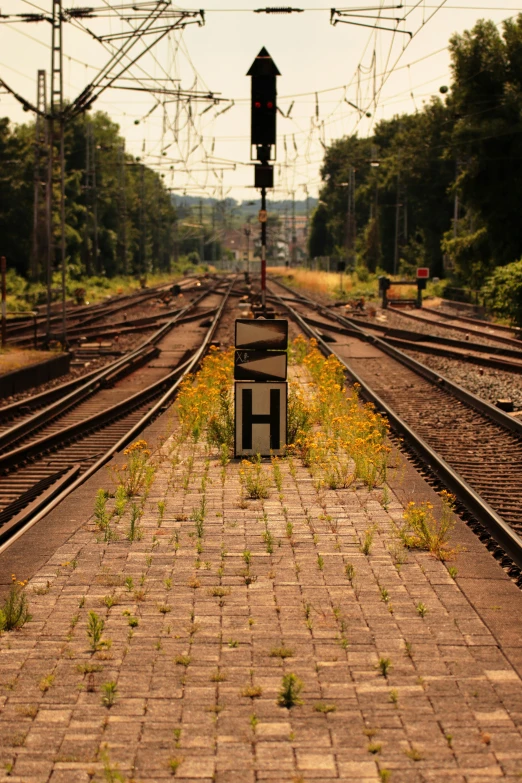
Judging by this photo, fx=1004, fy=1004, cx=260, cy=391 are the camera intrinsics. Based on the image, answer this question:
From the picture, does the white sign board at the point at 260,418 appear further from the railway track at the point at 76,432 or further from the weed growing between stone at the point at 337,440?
the railway track at the point at 76,432

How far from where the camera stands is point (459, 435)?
13.8m

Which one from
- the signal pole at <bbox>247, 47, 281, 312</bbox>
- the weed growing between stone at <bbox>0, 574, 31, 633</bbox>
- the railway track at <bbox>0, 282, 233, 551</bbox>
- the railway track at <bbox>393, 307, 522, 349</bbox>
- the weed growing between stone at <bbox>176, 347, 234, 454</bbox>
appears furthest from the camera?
the railway track at <bbox>393, 307, 522, 349</bbox>

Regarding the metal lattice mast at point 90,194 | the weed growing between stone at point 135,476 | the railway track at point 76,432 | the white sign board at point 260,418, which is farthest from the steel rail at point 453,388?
the metal lattice mast at point 90,194

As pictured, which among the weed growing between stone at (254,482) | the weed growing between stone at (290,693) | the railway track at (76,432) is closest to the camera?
the weed growing between stone at (290,693)

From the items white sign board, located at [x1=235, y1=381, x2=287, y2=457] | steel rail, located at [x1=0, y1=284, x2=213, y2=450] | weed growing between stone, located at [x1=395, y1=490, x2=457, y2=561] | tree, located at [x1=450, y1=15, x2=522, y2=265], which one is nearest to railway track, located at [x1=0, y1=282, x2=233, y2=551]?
steel rail, located at [x1=0, y1=284, x2=213, y2=450]

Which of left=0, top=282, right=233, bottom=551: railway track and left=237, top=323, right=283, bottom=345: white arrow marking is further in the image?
left=237, top=323, right=283, bottom=345: white arrow marking

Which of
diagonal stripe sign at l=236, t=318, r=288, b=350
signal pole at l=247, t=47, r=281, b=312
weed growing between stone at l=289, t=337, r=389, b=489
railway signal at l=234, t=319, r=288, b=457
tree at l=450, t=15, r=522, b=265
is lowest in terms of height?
weed growing between stone at l=289, t=337, r=389, b=489

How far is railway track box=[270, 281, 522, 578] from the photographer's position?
30.4 ft

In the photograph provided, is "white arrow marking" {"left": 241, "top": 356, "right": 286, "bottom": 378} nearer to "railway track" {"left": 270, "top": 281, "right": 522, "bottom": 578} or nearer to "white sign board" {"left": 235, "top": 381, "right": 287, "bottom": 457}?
"white sign board" {"left": 235, "top": 381, "right": 287, "bottom": 457}

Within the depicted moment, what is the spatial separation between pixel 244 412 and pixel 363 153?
109m

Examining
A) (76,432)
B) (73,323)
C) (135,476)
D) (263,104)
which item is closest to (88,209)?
(73,323)

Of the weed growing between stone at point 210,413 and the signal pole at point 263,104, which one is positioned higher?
the signal pole at point 263,104

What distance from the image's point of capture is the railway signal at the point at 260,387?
11.5 m

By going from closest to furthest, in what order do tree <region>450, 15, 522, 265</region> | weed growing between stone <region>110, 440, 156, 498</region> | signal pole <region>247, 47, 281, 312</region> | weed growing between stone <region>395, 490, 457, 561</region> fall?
weed growing between stone <region>395, 490, 457, 561</region>
weed growing between stone <region>110, 440, 156, 498</region>
signal pole <region>247, 47, 281, 312</region>
tree <region>450, 15, 522, 265</region>
